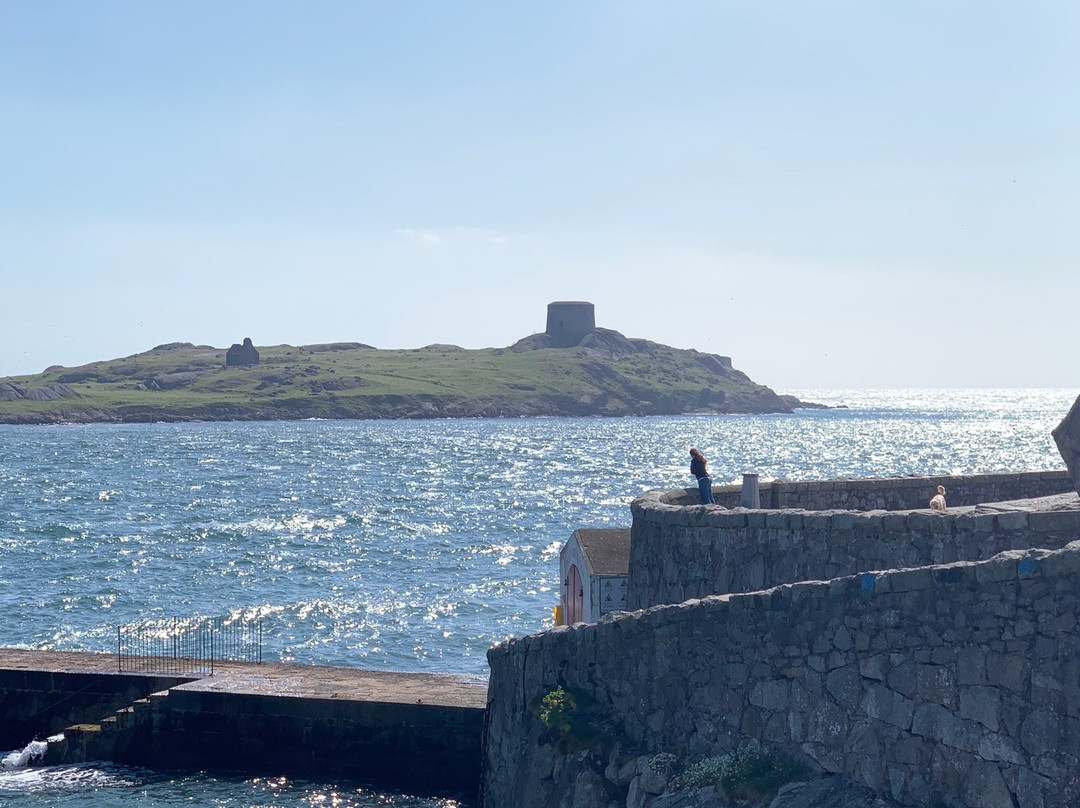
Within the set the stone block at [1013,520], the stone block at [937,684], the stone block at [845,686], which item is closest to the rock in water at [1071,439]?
the stone block at [1013,520]

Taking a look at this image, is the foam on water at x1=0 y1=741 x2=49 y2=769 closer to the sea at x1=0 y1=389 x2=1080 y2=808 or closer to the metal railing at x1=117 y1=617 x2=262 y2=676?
the sea at x1=0 y1=389 x2=1080 y2=808

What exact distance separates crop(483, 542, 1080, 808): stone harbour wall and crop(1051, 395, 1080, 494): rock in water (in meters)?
3.14

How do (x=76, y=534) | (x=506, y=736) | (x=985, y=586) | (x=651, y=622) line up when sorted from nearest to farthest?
(x=985, y=586) < (x=651, y=622) < (x=506, y=736) < (x=76, y=534)

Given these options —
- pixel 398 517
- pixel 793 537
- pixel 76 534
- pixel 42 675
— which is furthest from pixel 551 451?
pixel 793 537

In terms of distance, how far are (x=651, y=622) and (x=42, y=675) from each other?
51.7 ft

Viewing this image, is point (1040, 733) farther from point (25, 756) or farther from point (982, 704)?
point (25, 756)

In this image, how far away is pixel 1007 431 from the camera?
593 ft

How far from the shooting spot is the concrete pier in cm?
2058

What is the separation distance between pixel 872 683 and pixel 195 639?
28100 millimetres

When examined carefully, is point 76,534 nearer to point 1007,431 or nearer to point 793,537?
point 793,537

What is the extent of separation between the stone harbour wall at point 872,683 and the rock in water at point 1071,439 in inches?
123

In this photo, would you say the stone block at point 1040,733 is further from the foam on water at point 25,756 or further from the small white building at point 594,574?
the foam on water at point 25,756

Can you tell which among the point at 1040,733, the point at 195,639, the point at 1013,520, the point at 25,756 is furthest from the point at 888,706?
the point at 195,639

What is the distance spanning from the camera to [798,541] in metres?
13.9
